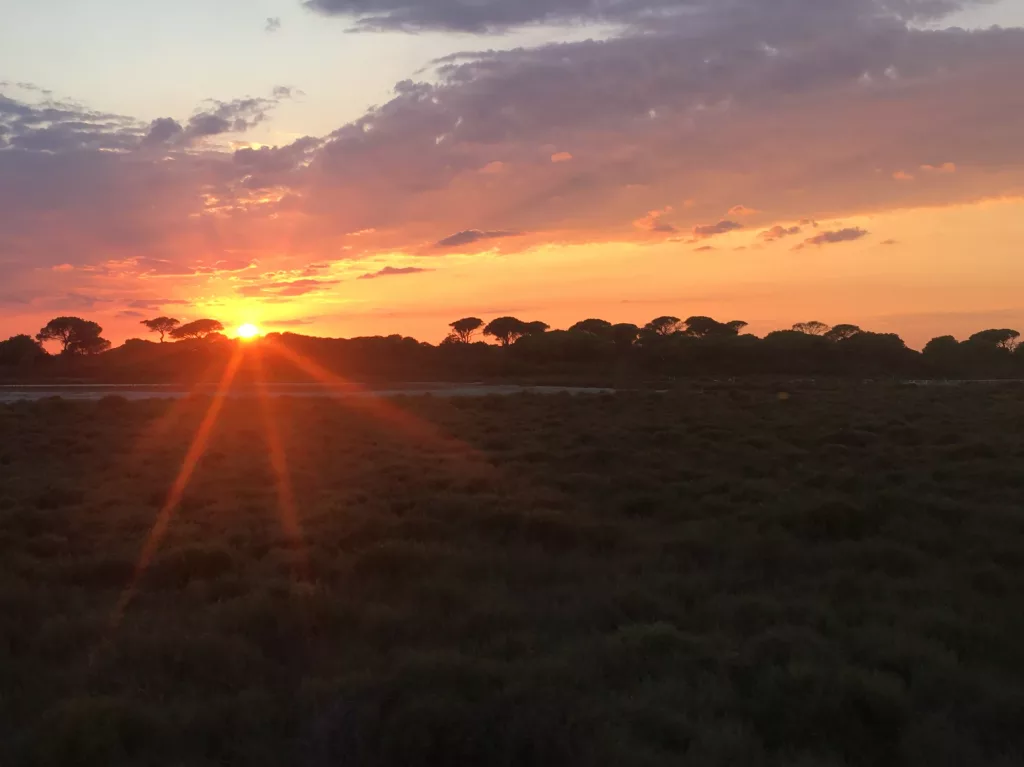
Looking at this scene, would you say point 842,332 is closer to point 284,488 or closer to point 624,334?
point 624,334

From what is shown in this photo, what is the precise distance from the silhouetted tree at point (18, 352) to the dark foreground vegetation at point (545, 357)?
0.40 ft

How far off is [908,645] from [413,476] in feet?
30.9

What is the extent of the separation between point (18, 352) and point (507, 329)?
51242 millimetres

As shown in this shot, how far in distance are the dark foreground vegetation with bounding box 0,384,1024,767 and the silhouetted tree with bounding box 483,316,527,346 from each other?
286 feet

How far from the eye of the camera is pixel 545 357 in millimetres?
83500

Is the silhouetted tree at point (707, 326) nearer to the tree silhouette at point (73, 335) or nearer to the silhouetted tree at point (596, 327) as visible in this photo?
the silhouetted tree at point (596, 327)

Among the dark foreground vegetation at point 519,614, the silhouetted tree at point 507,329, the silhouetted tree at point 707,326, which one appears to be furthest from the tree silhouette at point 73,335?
the dark foreground vegetation at point 519,614

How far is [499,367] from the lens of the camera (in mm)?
78062

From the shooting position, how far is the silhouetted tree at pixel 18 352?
82.2m

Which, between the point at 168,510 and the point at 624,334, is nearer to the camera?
the point at 168,510

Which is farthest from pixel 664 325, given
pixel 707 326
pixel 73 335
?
pixel 73 335

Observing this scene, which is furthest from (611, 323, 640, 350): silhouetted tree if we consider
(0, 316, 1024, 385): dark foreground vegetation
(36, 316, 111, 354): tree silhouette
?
(36, 316, 111, 354): tree silhouette

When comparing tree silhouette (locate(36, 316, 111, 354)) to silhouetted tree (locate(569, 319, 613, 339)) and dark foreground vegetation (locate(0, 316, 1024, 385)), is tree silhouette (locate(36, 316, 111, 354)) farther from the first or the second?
silhouetted tree (locate(569, 319, 613, 339))

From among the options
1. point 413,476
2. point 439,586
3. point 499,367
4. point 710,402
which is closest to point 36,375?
point 499,367
